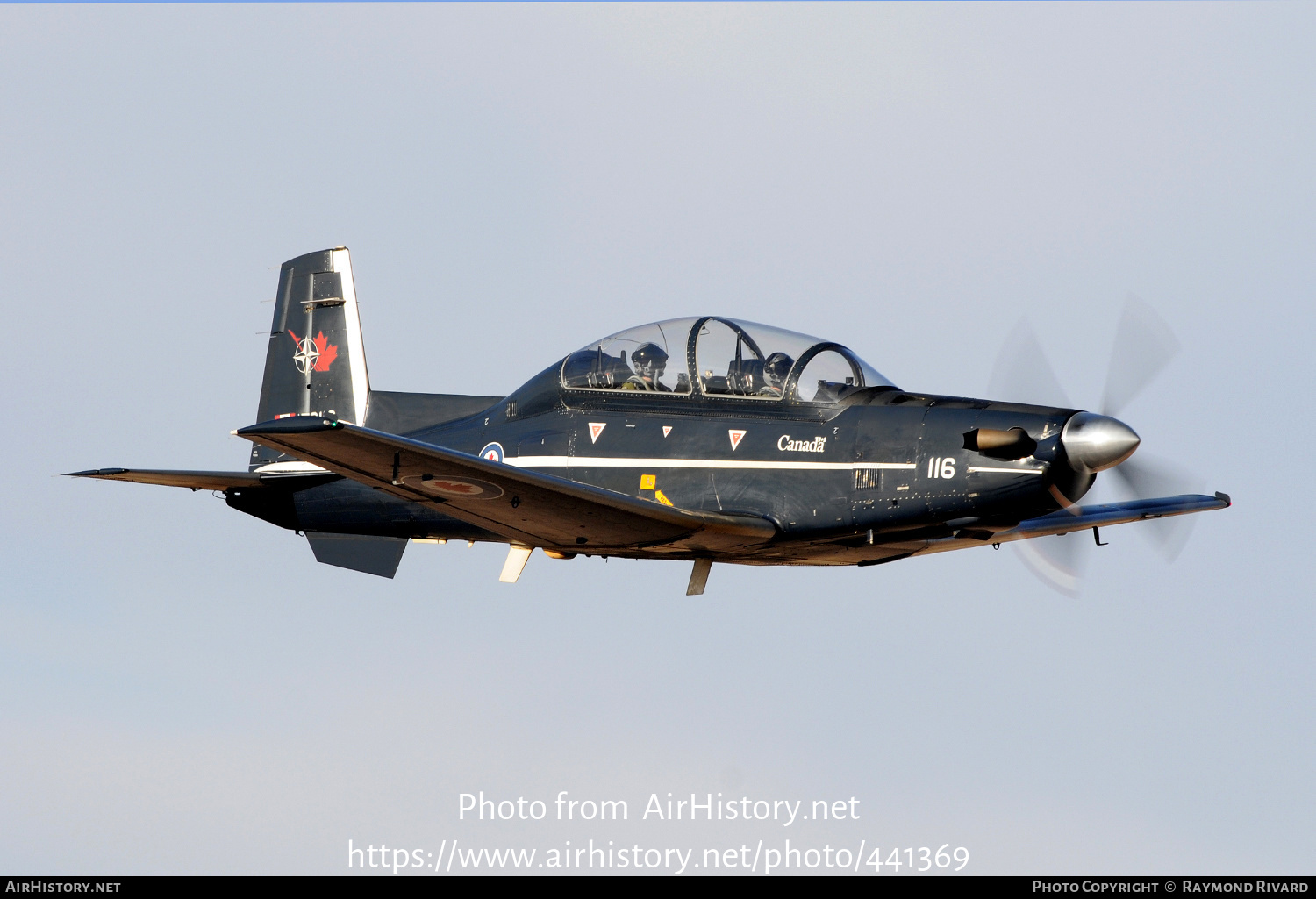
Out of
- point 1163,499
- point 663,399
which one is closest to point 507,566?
point 663,399

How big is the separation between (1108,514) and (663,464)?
4784mm

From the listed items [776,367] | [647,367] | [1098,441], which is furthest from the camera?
[647,367]

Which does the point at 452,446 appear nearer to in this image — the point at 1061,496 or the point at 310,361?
the point at 310,361

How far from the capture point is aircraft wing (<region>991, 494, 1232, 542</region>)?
14.5 meters

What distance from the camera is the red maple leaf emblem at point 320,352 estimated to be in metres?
17.2

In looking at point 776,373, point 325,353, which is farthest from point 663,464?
point 325,353

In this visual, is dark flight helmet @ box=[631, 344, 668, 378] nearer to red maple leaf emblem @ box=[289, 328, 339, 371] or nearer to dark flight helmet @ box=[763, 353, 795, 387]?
dark flight helmet @ box=[763, 353, 795, 387]

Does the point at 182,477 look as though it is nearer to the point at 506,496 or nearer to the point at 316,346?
the point at 316,346

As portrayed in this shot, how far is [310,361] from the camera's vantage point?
56.7 feet

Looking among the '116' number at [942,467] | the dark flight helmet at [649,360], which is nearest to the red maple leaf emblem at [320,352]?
the dark flight helmet at [649,360]

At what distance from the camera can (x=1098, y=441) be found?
40.6 ft

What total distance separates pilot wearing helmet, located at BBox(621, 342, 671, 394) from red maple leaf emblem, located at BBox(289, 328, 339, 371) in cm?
450

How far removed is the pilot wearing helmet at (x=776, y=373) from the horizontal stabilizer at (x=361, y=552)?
174 inches

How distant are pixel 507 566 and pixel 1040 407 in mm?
5334
